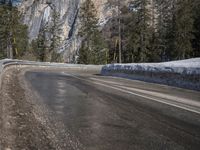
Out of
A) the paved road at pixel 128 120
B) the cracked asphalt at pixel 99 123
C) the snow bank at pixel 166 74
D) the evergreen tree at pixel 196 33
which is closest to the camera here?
the cracked asphalt at pixel 99 123

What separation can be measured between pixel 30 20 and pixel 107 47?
8294 centimetres

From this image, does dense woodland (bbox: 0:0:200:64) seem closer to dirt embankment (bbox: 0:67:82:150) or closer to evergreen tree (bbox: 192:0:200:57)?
evergreen tree (bbox: 192:0:200:57)

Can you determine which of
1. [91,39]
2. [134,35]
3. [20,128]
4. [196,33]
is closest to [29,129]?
[20,128]

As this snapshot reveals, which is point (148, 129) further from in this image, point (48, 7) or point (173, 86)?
point (48, 7)

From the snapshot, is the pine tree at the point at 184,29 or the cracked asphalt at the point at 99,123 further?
the pine tree at the point at 184,29

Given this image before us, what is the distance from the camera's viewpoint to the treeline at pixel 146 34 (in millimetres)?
62000

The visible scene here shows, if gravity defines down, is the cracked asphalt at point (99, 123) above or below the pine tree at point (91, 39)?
below

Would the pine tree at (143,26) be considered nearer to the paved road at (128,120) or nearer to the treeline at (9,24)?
the treeline at (9,24)

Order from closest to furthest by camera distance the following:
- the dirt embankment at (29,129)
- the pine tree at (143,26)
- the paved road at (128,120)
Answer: the dirt embankment at (29,129)
the paved road at (128,120)
the pine tree at (143,26)

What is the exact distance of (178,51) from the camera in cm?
6178

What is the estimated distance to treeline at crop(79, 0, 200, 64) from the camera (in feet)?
203

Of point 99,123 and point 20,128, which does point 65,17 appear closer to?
point 99,123

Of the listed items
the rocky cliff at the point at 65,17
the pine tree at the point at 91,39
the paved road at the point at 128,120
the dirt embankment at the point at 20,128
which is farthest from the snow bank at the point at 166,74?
the rocky cliff at the point at 65,17

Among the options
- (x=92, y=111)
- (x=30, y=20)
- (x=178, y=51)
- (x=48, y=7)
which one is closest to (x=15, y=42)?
(x=178, y=51)
